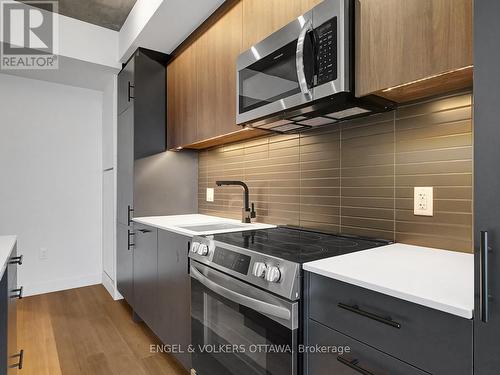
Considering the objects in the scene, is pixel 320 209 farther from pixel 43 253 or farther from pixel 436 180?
pixel 43 253

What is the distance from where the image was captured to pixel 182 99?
94.3 inches

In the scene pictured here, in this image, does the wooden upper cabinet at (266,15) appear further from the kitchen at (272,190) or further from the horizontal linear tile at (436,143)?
the horizontal linear tile at (436,143)

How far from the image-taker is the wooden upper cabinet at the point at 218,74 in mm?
1810

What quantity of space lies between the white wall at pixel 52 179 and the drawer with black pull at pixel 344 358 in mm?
3265

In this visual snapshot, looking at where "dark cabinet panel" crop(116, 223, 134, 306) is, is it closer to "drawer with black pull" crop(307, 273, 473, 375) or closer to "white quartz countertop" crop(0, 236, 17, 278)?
"white quartz countertop" crop(0, 236, 17, 278)

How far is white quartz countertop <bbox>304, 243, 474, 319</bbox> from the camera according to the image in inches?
27.8

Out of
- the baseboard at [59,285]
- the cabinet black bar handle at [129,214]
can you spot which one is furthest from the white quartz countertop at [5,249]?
the baseboard at [59,285]

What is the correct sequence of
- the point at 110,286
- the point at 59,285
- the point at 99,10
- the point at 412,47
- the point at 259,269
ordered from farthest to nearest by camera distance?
the point at 59,285
the point at 110,286
the point at 99,10
the point at 259,269
the point at 412,47

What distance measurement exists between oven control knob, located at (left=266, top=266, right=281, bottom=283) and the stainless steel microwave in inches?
26.9

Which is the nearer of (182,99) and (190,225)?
(190,225)

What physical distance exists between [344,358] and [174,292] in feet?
3.97

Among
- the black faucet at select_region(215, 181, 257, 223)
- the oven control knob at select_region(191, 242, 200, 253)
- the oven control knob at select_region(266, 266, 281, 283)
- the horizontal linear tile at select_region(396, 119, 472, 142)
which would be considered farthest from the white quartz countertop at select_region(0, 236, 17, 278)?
the horizontal linear tile at select_region(396, 119, 472, 142)

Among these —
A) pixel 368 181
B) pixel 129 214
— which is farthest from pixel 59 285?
pixel 368 181

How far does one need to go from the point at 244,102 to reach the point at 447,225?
1098 millimetres
